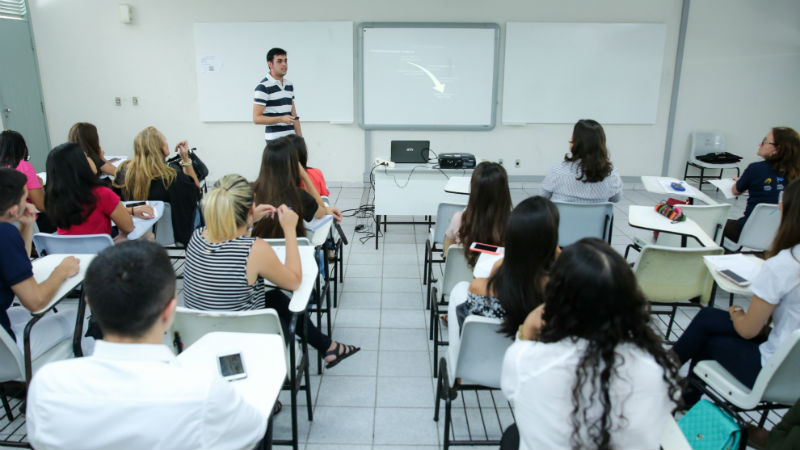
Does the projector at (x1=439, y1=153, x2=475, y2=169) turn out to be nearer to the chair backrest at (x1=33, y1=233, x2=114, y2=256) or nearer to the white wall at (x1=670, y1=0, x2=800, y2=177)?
the chair backrest at (x1=33, y1=233, x2=114, y2=256)

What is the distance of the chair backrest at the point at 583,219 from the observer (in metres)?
3.38

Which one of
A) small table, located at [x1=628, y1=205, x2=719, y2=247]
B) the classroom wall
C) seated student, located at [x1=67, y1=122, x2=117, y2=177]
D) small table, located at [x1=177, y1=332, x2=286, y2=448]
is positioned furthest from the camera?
the classroom wall

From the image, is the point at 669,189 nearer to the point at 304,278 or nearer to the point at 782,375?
the point at 782,375

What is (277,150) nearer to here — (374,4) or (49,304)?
(49,304)

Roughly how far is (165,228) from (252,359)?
7.88 ft

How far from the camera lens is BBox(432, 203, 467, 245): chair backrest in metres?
3.43

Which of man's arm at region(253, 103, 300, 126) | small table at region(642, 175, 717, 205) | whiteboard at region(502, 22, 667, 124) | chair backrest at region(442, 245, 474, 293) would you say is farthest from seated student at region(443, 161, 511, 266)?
whiteboard at region(502, 22, 667, 124)

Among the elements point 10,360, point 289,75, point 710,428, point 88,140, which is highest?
point 289,75

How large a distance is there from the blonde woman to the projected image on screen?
134 inches

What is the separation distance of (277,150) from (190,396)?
74.8 inches

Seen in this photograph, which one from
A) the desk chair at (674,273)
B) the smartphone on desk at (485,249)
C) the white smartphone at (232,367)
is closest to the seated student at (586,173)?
the desk chair at (674,273)

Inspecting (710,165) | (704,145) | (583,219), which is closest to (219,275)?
(583,219)

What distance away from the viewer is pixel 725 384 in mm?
1839

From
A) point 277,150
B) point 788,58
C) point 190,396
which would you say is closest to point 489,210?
point 277,150
